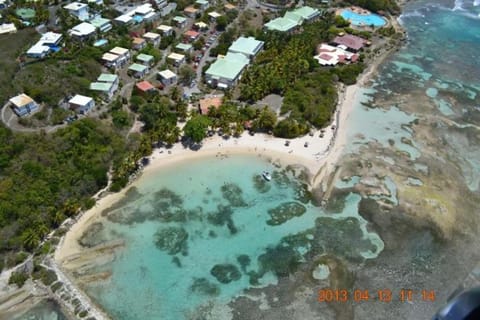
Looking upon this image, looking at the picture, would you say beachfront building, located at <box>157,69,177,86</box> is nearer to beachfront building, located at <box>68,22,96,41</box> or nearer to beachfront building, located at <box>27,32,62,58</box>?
beachfront building, located at <box>68,22,96,41</box>

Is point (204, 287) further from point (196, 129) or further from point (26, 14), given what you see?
point (26, 14)

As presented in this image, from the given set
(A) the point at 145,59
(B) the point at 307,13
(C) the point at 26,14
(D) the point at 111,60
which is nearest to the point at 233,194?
(A) the point at 145,59

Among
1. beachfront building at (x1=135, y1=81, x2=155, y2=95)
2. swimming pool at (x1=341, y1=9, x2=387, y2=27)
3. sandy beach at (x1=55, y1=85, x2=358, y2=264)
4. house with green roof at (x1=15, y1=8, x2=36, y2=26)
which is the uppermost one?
house with green roof at (x1=15, y1=8, x2=36, y2=26)

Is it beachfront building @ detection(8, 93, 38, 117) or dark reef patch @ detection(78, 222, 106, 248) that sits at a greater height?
beachfront building @ detection(8, 93, 38, 117)

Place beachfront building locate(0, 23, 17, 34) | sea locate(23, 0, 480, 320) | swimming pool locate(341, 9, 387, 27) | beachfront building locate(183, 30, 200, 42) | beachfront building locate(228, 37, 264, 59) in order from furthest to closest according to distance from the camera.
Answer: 1. swimming pool locate(341, 9, 387, 27)
2. beachfront building locate(183, 30, 200, 42)
3. beachfront building locate(228, 37, 264, 59)
4. beachfront building locate(0, 23, 17, 34)
5. sea locate(23, 0, 480, 320)
